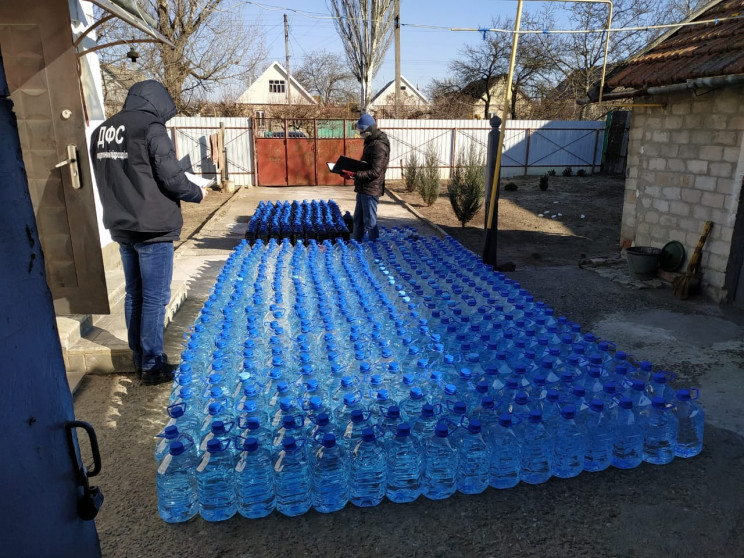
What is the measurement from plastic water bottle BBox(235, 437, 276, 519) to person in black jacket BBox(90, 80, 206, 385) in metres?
1.60

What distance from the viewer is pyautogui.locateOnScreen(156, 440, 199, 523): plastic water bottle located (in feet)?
8.01

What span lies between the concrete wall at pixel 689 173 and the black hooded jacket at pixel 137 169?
577 cm

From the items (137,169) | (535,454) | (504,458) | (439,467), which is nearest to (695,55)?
(535,454)

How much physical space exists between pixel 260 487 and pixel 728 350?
4234 millimetres

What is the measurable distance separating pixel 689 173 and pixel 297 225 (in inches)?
207

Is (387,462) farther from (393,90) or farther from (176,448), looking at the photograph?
(393,90)

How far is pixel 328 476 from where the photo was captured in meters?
2.49

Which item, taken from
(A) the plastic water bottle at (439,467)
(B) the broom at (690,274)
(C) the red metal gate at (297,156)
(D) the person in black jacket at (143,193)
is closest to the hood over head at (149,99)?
(D) the person in black jacket at (143,193)

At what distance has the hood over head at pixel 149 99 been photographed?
132 inches

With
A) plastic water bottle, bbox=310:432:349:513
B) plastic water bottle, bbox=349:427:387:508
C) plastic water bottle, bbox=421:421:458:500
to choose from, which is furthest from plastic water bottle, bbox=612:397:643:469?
plastic water bottle, bbox=310:432:349:513

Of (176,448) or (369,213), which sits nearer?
(176,448)

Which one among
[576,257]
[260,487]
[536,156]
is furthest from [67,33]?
[536,156]

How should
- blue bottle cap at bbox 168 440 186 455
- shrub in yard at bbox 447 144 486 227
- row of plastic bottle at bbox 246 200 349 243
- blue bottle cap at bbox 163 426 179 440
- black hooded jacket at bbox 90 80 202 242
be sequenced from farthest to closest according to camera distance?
1. shrub in yard at bbox 447 144 486 227
2. row of plastic bottle at bbox 246 200 349 243
3. black hooded jacket at bbox 90 80 202 242
4. blue bottle cap at bbox 163 426 179 440
5. blue bottle cap at bbox 168 440 186 455

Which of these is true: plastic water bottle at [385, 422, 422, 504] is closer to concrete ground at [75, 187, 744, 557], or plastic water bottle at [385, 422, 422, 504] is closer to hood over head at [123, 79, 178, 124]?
concrete ground at [75, 187, 744, 557]
